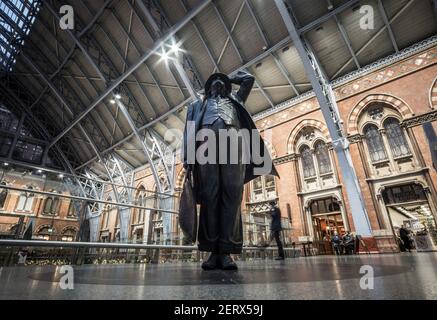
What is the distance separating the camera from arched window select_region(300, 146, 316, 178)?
10438mm

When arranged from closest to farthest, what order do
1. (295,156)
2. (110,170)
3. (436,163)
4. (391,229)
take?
(436,163)
(391,229)
(295,156)
(110,170)

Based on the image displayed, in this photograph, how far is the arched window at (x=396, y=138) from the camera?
28.0 feet

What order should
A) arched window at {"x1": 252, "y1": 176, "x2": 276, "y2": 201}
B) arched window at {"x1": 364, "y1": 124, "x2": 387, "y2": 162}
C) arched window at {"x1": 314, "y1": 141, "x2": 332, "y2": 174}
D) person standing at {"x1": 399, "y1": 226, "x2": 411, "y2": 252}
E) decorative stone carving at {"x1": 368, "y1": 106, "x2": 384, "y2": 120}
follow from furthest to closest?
arched window at {"x1": 252, "y1": 176, "x2": 276, "y2": 201} < arched window at {"x1": 314, "y1": 141, "x2": 332, "y2": 174} < decorative stone carving at {"x1": 368, "y1": 106, "x2": 384, "y2": 120} < arched window at {"x1": 364, "y1": 124, "x2": 387, "y2": 162} < person standing at {"x1": 399, "y1": 226, "x2": 411, "y2": 252}

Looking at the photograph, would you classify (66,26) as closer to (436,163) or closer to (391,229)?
(436,163)

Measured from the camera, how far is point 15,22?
13969mm

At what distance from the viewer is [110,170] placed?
55.9ft

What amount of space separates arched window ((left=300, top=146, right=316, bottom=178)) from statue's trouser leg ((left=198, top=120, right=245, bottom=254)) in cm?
938

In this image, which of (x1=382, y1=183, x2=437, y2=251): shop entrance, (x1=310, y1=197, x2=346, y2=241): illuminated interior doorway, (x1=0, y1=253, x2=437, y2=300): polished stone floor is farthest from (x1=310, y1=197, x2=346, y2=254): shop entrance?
(x1=0, y1=253, x2=437, y2=300): polished stone floor

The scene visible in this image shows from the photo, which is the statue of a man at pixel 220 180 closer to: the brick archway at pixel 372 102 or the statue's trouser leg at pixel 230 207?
the statue's trouser leg at pixel 230 207

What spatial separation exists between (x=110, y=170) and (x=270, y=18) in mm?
14182

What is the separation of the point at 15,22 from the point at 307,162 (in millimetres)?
18539

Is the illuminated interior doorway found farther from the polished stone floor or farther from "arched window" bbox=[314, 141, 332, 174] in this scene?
the polished stone floor

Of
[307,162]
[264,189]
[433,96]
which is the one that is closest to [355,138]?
[307,162]
